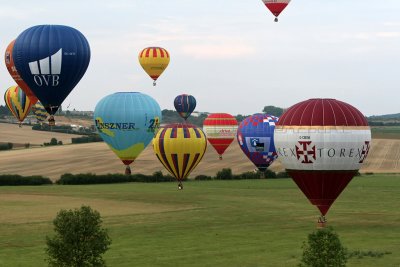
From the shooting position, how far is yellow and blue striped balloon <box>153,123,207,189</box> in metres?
72.9

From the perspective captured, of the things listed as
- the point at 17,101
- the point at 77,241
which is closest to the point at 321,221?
the point at 77,241

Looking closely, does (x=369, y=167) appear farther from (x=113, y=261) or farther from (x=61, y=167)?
(x=113, y=261)

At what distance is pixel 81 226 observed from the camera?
34312 mm

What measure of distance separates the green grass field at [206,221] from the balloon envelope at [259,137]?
316 cm

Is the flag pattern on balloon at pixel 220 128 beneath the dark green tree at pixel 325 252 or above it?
above

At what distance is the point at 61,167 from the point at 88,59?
40.6 metres

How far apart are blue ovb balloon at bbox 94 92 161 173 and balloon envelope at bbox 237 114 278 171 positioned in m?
10.4

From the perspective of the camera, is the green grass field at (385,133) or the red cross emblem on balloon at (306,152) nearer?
the red cross emblem on balloon at (306,152)

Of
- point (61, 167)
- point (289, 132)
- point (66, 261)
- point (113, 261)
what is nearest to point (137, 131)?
point (61, 167)

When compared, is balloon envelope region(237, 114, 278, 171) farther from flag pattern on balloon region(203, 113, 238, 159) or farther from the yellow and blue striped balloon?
flag pattern on balloon region(203, 113, 238, 159)

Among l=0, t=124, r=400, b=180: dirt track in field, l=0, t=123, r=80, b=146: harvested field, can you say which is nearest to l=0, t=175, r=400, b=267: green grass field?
l=0, t=124, r=400, b=180: dirt track in field

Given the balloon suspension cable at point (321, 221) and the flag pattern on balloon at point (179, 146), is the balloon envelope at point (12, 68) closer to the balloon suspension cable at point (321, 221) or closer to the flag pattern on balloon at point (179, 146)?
the flag pattern on balloon at point (179, 146)

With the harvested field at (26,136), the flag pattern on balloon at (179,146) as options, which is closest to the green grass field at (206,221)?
the flag pattern on balloon at (179,146)

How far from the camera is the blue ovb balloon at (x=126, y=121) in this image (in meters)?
78.9
